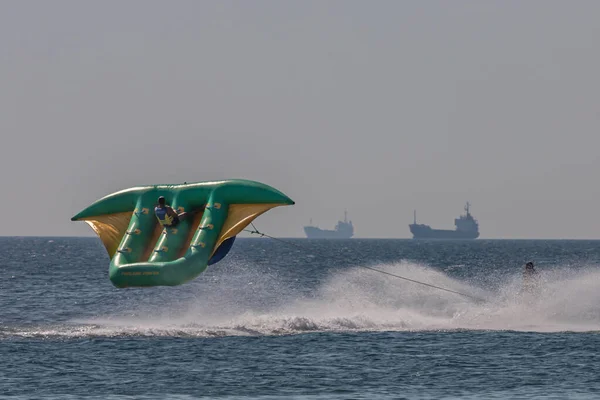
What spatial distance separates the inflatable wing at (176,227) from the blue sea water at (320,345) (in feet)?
9.24

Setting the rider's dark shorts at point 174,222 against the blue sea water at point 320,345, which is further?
the rider's dark shorts at point 174,222

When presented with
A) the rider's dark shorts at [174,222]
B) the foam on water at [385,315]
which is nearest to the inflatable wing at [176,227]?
the rider's dark shorts at [174,222]

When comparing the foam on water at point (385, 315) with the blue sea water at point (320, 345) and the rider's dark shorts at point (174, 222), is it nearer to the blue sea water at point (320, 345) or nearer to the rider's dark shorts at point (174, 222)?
the blue sea water at point (320, 345)

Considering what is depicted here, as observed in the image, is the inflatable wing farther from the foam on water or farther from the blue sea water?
the foam on water

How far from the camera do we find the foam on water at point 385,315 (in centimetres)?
4150

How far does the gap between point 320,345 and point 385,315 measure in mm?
8039

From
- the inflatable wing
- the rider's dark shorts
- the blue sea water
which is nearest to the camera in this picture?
the blue sea water

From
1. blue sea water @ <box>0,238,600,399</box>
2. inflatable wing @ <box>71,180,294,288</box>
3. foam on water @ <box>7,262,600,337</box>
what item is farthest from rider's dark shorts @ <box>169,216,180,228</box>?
foam on water @ <box>7,262,600,337</box>

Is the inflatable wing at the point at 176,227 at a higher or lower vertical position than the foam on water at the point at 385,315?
higher

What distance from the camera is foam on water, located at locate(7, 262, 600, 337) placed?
136ft

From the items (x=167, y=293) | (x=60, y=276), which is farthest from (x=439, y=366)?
(x=60, y=276)

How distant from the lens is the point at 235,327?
137 feet

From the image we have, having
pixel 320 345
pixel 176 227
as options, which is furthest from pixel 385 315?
pixel 176 227

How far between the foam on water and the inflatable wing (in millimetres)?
5525
